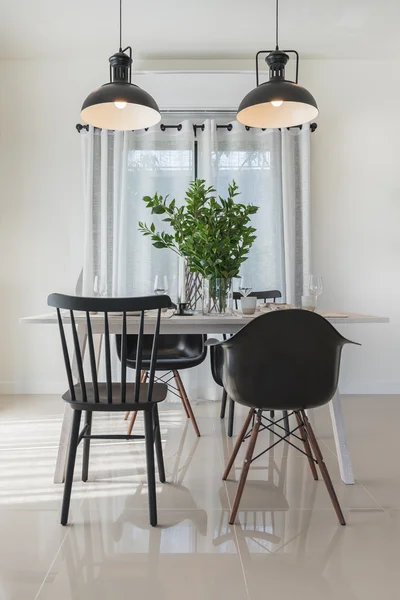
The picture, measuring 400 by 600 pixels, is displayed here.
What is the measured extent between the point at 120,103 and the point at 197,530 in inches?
77.4

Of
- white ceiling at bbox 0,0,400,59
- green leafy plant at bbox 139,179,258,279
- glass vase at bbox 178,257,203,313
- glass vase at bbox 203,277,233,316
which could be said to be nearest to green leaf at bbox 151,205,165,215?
green leafy plant at bbox 139,179,258,279

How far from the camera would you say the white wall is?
A: 13.2ft

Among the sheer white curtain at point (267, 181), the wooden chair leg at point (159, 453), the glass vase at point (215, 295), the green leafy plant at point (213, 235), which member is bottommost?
the wooden chair leg at point (159, 453)

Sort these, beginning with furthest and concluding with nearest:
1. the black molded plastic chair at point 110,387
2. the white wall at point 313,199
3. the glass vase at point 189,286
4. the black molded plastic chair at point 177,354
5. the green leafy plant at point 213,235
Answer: the white wall at point 313,199
the black molded plastic chair at point 177,354
the glass vase at point 189,286
the green leafy plant at point 213,235
the black molded plastic chair at point 110,387

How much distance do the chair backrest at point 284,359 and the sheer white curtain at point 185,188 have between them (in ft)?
6.86

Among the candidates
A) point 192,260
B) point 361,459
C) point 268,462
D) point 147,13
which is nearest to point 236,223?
point 192,260

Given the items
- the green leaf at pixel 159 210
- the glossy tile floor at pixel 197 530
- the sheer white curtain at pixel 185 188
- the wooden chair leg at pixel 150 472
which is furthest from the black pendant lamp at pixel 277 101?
the glossy tile floor at pixel 197 530

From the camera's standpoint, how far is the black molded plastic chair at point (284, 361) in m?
1.71

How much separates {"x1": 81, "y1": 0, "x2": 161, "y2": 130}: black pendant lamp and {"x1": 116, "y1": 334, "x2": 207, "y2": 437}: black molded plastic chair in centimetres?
129

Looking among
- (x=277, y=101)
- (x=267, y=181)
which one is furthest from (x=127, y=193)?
(x=277, y=101)

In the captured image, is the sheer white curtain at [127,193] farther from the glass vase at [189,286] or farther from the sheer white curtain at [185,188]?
the glass vase at [189,286]

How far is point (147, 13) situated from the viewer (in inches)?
133

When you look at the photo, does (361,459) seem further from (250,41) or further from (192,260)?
(250,41)

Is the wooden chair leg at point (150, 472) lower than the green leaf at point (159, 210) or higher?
lower
